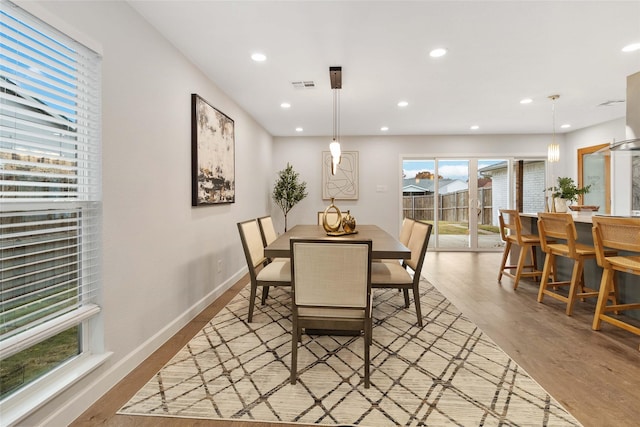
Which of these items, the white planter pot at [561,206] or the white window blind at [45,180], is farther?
the white planter pot at [561,206]

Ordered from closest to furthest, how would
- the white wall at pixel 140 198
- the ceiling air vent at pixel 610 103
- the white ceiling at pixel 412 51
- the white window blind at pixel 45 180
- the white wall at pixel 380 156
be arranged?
1. the white window blind at pixel 45 180
2. the white wall at pixel 140 198
3. the white ceiling at pixel 412 51
4. the ceiling air vent at pixel 610 103
5. the white wall at pixel 380 156

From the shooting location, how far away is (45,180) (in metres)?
1.54

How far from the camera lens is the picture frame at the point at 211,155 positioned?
298cm

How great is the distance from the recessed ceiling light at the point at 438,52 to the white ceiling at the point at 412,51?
0.06 m

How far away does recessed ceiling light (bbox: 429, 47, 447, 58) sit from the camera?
277 cm

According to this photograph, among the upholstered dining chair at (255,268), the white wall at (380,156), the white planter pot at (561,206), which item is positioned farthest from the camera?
the white wall at (380,156)

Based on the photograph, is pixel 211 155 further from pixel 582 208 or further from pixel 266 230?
pixel 582 208

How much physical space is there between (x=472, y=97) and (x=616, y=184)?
3.35 meters

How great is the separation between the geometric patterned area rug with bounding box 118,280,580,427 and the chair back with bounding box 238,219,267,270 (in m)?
0.55

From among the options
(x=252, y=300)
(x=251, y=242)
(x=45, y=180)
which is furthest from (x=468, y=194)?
(x=45, y=180)

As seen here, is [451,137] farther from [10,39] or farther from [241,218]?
[10,39]

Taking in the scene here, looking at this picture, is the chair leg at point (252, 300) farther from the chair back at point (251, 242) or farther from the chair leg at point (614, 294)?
the chair leg at point (614, 294)

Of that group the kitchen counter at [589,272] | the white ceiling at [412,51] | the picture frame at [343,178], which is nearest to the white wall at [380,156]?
the picture frame at [343,178]

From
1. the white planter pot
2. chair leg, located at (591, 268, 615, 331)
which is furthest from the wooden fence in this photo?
chair leg, located at (591, 268, 615, 331)
